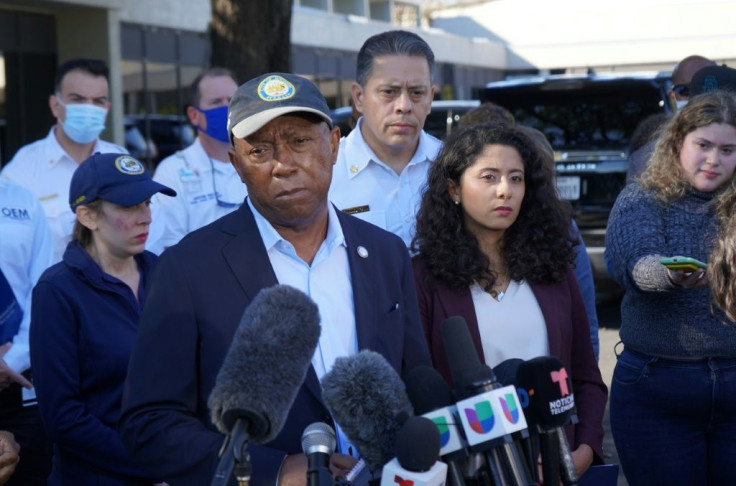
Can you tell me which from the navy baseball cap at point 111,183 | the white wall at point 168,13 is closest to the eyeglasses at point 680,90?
the navy baseball cap at point 111,183

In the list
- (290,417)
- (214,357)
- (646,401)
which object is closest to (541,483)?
(290,417)

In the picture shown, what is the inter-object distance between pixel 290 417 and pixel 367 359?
50 cm

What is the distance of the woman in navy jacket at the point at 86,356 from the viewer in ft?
13.0

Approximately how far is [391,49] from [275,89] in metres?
2.19

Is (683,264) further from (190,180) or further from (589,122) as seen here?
(589,122)

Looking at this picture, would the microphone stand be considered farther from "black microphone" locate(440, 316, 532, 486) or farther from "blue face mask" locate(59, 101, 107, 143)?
"blue face mask" locate(59, 101, 107, 143)

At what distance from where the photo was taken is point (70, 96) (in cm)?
668

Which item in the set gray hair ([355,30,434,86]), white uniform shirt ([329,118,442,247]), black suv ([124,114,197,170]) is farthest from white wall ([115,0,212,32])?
white uniform shirt ([329,118,442,247])

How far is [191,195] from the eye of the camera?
629 centimetres

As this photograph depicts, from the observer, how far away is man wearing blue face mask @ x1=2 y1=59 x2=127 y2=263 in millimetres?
6152

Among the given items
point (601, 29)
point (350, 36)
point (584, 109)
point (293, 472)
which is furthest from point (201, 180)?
point (601, 29)

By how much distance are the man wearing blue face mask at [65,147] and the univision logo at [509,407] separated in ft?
13.9

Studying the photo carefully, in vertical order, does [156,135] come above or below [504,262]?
above

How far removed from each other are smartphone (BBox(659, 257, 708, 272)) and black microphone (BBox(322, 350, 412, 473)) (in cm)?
164
